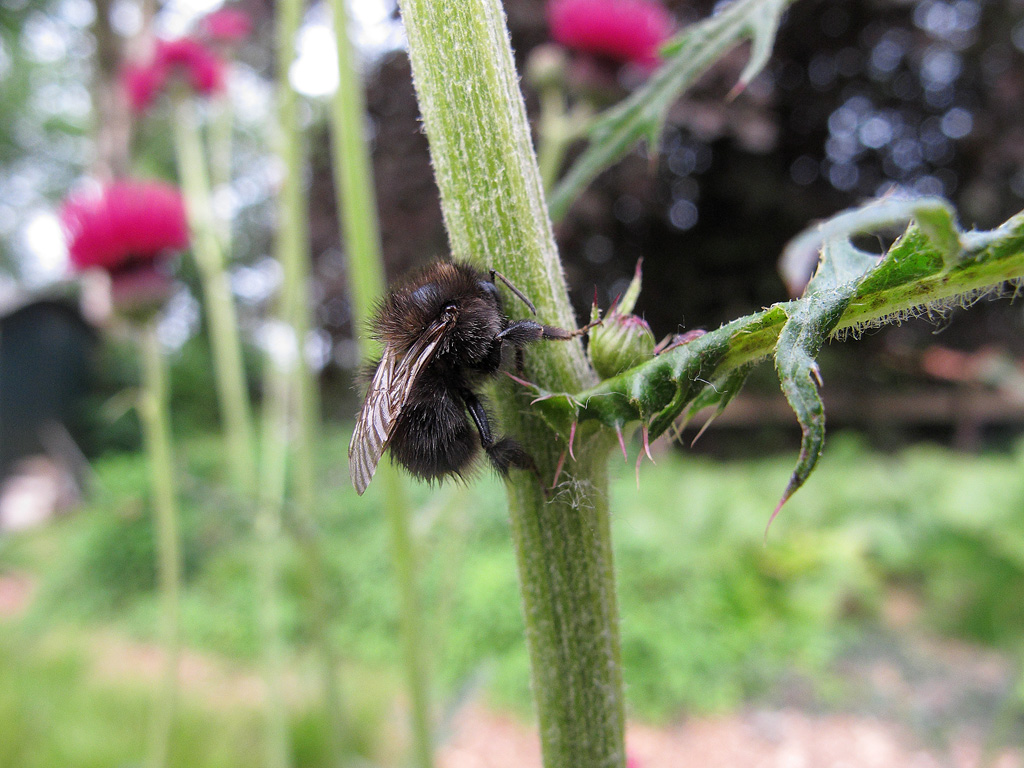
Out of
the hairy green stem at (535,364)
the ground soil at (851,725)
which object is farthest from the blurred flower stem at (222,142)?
the ground soil at (851,725)

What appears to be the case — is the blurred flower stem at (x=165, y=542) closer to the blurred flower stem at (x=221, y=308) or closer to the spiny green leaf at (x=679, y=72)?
the blurred flower stem at (x=221, y=308)

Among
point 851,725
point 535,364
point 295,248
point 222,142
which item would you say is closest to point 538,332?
point 535,364

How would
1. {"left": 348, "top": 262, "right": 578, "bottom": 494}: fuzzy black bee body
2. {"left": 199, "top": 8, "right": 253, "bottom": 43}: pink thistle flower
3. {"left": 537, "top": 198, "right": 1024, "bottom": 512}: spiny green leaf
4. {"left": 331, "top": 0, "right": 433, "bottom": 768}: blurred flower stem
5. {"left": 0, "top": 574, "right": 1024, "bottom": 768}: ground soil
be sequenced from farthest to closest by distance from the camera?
{"left": 0, "top": 574, "right": 1024, "bottom": 768}: ground soil → {"left": 199, "top": 8, "right": 253, "bottom": 43}: pink thistle flower → {"left": 331, "top": 0, "right": 433, "bottom": 768}: blurred flower stem → {"left": 348, "top": 262, "right": 578, "bottom": 494}: fuzzy black bee body → {"left": 537, "top": 198, "right": 1024, "bottom": 512}: spiny green leaf

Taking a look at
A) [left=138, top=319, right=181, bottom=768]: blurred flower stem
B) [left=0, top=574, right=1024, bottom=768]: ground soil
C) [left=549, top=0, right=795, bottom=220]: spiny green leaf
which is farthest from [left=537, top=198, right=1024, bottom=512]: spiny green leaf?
[left=0, top=574, right=1024, bottom=768]: ground soil

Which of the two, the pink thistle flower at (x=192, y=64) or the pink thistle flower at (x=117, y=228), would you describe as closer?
the pink thistle flower at (x=117, y=228)

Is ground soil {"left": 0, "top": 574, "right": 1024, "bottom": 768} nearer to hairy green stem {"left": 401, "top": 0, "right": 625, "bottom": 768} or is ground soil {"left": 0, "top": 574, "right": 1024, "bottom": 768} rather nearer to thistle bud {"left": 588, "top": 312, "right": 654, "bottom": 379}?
hairy green stem {"left": 401, "top": 0, "right": 625, "bottom": 768}
